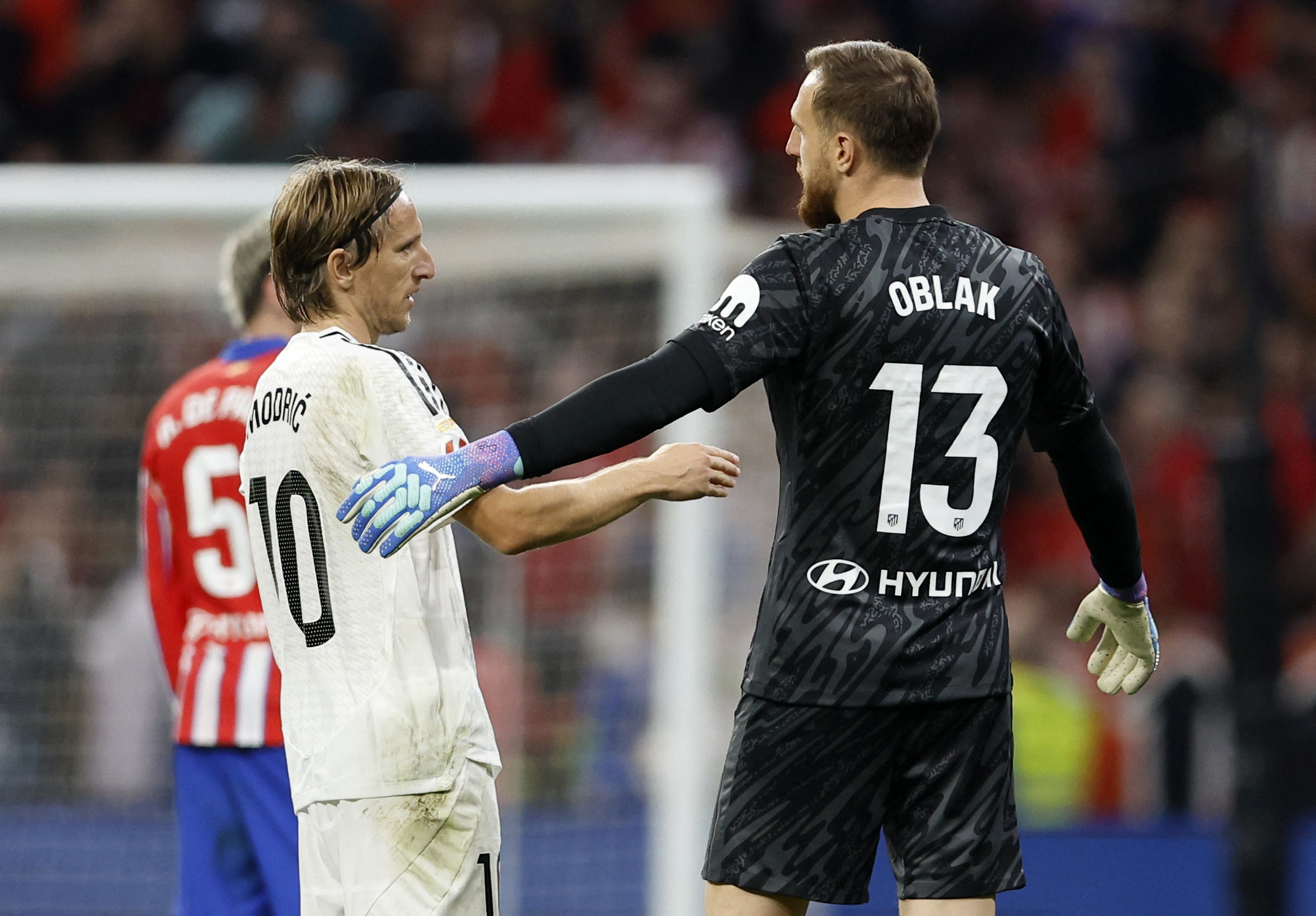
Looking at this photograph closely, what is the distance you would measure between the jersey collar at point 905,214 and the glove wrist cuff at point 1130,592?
2.79ft

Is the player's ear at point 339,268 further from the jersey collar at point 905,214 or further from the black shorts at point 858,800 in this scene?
the black shorts at point 858,800

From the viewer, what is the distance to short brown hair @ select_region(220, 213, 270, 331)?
4129 mm

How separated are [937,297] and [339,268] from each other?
100 centimetres

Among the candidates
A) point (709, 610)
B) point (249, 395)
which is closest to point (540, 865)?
point (709, 610)

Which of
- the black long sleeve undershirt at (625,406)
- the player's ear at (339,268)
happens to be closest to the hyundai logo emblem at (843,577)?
the black long sleeve undershirt at (625,406)

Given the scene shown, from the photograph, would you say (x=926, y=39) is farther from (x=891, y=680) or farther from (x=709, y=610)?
(x=891, y=680)

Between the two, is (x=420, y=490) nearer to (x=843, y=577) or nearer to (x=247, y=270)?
(x=843, y=577)

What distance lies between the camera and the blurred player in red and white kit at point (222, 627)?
12.7 feet

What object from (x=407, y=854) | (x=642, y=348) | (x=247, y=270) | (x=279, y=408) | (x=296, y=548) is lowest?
(x=407, y=854)

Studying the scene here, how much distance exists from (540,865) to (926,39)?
5.70 m

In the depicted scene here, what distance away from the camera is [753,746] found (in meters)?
2.95

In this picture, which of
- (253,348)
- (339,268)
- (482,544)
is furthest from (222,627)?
(482,544)

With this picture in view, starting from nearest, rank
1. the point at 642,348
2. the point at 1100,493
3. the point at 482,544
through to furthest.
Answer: the point at 1100,493, the point at 642,348, the point at 482,544

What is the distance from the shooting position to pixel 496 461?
268 cm
